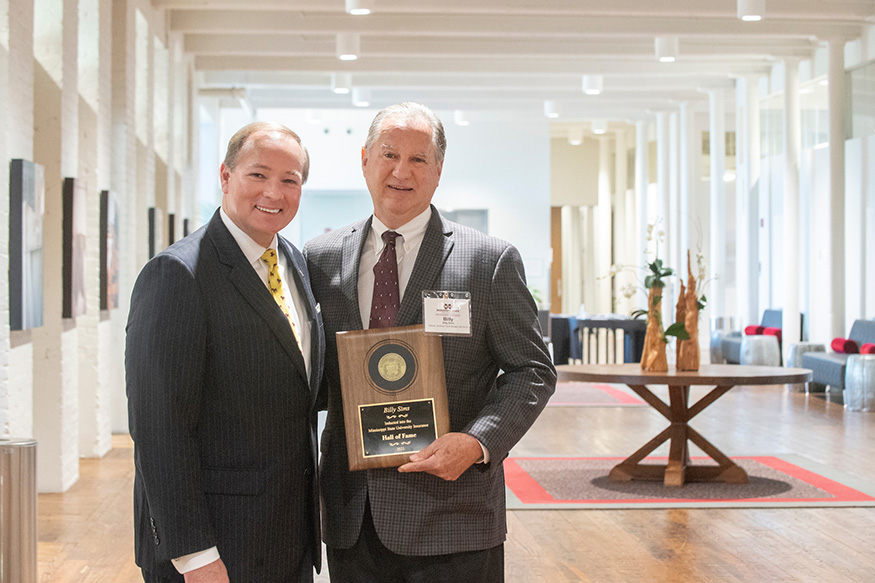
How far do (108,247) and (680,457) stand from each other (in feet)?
15.2

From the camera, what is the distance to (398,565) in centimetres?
221

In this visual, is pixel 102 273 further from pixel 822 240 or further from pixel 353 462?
pixel 822 240

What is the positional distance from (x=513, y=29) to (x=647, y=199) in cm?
955

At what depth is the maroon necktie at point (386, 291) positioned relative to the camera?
86.4 inches

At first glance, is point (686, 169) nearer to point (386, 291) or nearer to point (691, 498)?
point (691, 498)

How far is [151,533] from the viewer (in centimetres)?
201

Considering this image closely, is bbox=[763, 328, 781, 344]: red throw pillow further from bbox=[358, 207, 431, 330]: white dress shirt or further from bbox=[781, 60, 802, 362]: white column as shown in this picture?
bbox=[358, 207, 431, 330]: white dress shirt

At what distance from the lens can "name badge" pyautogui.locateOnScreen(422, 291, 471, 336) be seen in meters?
2.10

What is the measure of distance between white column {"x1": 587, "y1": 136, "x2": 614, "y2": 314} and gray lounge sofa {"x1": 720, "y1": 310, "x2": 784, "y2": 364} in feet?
26.7

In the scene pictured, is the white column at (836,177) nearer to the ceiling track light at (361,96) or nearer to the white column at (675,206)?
the white column at (675,206)

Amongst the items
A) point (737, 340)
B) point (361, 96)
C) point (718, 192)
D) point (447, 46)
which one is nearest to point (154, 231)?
point (447, 46)

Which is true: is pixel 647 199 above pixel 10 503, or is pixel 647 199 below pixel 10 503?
above

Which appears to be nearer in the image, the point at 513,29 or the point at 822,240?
the point at 513,29

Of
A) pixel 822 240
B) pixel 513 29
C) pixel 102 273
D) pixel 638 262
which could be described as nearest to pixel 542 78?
pixel 513 29
